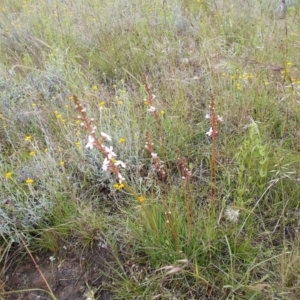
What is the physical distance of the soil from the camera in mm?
→ 1685

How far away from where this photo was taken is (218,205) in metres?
1.90

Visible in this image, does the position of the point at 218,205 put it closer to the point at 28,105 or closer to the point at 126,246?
the point at 126,246

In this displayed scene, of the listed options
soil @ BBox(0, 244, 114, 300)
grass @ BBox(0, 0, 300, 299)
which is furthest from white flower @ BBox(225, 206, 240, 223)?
soil @ BBox(0, 244, 114, 300)

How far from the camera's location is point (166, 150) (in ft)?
7.43

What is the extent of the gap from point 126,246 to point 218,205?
55 centimetres

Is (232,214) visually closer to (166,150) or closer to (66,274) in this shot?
(166,150)

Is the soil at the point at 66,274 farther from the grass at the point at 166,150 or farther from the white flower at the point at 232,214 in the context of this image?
the white flower at the point at 232,214

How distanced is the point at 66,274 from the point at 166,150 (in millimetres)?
974

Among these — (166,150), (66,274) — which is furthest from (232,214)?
(66,274)

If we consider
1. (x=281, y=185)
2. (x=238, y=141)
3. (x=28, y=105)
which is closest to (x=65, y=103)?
(x=28, y=105)

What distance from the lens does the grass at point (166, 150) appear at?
159 centimetres

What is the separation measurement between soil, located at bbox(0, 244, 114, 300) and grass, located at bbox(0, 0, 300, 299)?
0.06 meters

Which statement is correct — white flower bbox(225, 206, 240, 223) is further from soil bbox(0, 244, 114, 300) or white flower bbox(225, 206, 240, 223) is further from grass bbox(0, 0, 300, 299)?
soil bbox(0, 244, 114, 300)

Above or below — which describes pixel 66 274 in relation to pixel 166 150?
below
